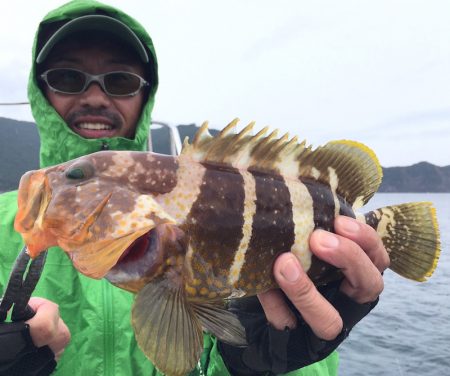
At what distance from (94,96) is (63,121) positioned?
34 centimetres

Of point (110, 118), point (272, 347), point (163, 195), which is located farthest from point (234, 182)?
point (110, 118)

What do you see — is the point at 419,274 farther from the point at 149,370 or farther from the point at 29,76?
the point at 29,76

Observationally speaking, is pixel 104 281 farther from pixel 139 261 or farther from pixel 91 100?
pixel 91 100

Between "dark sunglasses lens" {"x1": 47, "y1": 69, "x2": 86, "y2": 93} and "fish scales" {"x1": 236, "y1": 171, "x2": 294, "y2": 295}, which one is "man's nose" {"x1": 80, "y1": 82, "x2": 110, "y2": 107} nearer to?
"dark sunglasses lens" {"x1": 47, "y1": 69, "x2": 86, "y2": 93}

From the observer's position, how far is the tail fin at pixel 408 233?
8.55ft

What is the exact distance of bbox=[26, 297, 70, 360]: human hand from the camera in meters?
2.15

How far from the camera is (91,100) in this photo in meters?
3.59

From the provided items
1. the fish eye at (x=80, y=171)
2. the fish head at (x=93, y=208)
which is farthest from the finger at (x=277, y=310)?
the fish eye at (x=80, y=171)

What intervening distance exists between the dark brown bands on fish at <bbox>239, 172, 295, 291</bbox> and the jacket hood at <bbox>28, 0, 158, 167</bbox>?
1894mm

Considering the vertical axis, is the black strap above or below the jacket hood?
below

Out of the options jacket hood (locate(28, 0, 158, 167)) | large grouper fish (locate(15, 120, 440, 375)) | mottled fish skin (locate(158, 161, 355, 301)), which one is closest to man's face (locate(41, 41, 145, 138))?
jacket hood (locate(28, 0, 158, 167))

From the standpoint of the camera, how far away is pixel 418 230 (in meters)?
2.62

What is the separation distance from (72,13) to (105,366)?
9.86 feet

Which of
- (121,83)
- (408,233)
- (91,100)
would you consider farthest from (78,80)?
(408,233)
